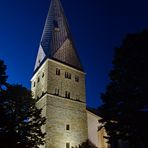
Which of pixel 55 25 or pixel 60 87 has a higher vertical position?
pixel 55 25

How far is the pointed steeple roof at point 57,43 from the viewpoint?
45.8m

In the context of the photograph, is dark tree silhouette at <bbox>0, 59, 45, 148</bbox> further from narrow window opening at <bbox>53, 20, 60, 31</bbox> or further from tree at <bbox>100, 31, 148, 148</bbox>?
narrow window opening at <bbox>53, 20, 60, 31</bbox>

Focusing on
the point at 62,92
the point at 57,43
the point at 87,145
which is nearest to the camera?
the point at 87,145

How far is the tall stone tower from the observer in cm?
3916

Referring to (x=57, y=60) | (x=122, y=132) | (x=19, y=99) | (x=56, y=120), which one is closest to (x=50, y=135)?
(x=56, y=120)

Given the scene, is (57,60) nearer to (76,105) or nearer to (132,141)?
(76,105)

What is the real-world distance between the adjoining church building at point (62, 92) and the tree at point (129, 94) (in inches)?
631

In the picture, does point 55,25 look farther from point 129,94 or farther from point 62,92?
point 129,94

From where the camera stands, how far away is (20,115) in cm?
2984

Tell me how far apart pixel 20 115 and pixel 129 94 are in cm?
1270

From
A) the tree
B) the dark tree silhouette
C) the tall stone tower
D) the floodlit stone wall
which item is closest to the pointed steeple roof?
the tall stone tower

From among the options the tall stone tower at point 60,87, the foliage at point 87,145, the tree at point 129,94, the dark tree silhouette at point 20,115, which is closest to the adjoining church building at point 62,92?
the tall stone tower at point 60,87

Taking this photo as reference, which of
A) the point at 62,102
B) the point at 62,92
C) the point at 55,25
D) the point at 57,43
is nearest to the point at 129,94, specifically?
the point at 62,102

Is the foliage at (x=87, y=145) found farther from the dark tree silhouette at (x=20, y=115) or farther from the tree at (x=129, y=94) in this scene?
the tree at (x=129, y=94)
